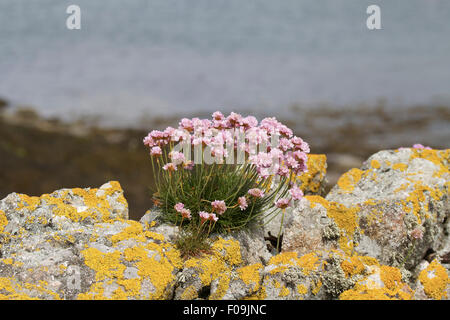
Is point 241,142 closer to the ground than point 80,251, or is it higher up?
higher up

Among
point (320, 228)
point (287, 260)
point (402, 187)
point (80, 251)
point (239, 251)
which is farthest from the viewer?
point (402, 187)

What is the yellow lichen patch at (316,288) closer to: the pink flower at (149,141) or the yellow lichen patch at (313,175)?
the pink flower at (149,141)

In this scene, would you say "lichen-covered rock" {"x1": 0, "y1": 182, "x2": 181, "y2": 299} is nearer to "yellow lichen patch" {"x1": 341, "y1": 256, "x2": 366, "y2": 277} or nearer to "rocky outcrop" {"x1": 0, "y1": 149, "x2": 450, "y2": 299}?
"rocky outcrop" {"x1": 0, "y1": 149, "x2": 450, "y2": 299}

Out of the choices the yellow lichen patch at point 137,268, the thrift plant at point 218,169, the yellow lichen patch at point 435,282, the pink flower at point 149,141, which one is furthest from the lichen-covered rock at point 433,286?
the pink flower at point 149,141

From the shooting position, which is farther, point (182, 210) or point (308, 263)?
point (182, 210)

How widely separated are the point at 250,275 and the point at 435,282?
9.12ft

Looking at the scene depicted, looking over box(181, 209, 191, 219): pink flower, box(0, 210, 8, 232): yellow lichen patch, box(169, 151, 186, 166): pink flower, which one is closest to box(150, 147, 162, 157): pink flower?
box(169, 151, 186, 166): pink flower

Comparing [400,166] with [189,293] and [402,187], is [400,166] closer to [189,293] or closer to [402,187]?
[402,187]

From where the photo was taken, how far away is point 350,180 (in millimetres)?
8992

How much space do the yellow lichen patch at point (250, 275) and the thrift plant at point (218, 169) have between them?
72cm

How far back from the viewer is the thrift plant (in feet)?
20.2

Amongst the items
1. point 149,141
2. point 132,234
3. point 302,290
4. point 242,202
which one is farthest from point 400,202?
point 132,234

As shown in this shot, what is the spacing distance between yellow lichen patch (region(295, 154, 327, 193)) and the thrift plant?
2321 millimetres

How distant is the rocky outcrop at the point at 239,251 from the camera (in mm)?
5352
